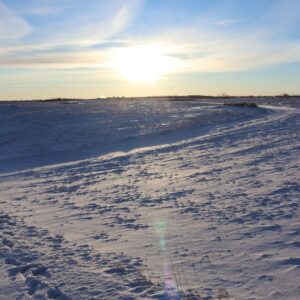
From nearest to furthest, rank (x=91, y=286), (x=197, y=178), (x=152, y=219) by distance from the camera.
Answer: (x=91, y=286) < (x=152, y=219) < (x=197, y=178)

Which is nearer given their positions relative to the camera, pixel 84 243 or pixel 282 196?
pixel 84 243

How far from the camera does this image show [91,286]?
6.85 metres

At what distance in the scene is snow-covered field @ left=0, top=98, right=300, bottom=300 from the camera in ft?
22.4

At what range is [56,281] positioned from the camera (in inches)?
277

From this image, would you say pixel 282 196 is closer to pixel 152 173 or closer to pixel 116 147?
pixel 152 173

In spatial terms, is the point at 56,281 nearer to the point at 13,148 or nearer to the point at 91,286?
the point at 91,286

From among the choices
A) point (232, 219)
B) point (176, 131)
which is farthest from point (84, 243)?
point (176, 131)

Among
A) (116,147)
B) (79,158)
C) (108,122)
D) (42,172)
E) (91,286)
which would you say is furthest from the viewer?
(108,122)

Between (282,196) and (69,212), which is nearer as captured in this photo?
(282,196)

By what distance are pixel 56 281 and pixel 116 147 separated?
19.5 metres

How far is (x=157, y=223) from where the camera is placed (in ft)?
33.6

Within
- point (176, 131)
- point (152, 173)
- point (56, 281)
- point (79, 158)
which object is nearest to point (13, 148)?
point (79, 158)

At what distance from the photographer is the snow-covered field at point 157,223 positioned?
6.82 metres

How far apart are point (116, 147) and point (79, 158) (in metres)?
3.05
